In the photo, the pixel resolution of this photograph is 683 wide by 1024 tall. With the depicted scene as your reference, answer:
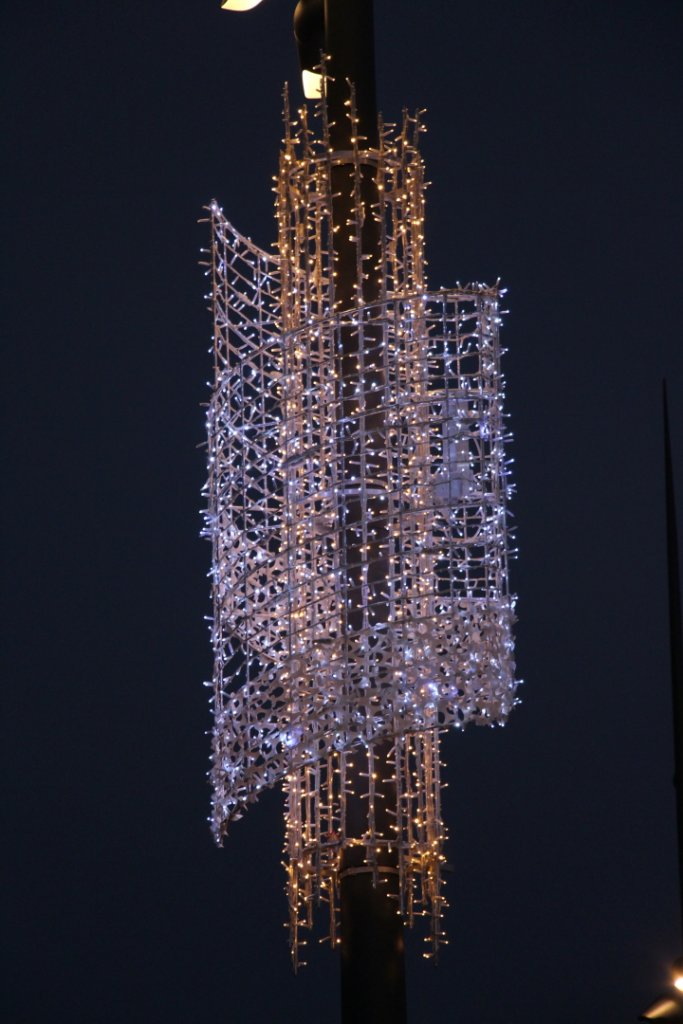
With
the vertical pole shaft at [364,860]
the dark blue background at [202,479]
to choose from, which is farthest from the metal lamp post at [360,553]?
the dark blue background at [202,479]

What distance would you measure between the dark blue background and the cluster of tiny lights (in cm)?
143

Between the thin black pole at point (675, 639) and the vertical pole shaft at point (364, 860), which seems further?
the vertical pole shaft at point (364, 860)

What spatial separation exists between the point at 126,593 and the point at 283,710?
6.11ft

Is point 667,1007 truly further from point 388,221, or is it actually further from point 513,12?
point 513,12

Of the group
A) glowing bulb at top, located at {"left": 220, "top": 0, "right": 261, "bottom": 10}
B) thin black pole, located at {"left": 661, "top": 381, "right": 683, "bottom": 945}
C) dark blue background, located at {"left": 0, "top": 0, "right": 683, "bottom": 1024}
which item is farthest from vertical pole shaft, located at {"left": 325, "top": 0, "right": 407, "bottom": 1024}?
dark blue background, located at {"left": 0, "top": 0, "right": 683, "bottom": 1024}

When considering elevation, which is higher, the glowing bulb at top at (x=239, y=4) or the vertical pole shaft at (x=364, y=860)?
the glowing bulb at top at (x=239, y=4)

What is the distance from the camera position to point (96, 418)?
20.0 feet

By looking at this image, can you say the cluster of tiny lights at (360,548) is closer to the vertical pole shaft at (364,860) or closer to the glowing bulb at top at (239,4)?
the vertical pole shaft at (364,860)

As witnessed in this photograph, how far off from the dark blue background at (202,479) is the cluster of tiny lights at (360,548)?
1425mm

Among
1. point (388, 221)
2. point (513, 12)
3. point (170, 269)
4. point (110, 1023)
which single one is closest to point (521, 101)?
point (513, 12)

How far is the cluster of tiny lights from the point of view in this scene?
4.16 metres

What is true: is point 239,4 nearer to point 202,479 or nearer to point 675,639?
point 202,479

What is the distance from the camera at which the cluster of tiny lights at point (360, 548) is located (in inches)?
164

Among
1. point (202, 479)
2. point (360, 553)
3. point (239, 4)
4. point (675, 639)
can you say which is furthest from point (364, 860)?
point (239, 4)
